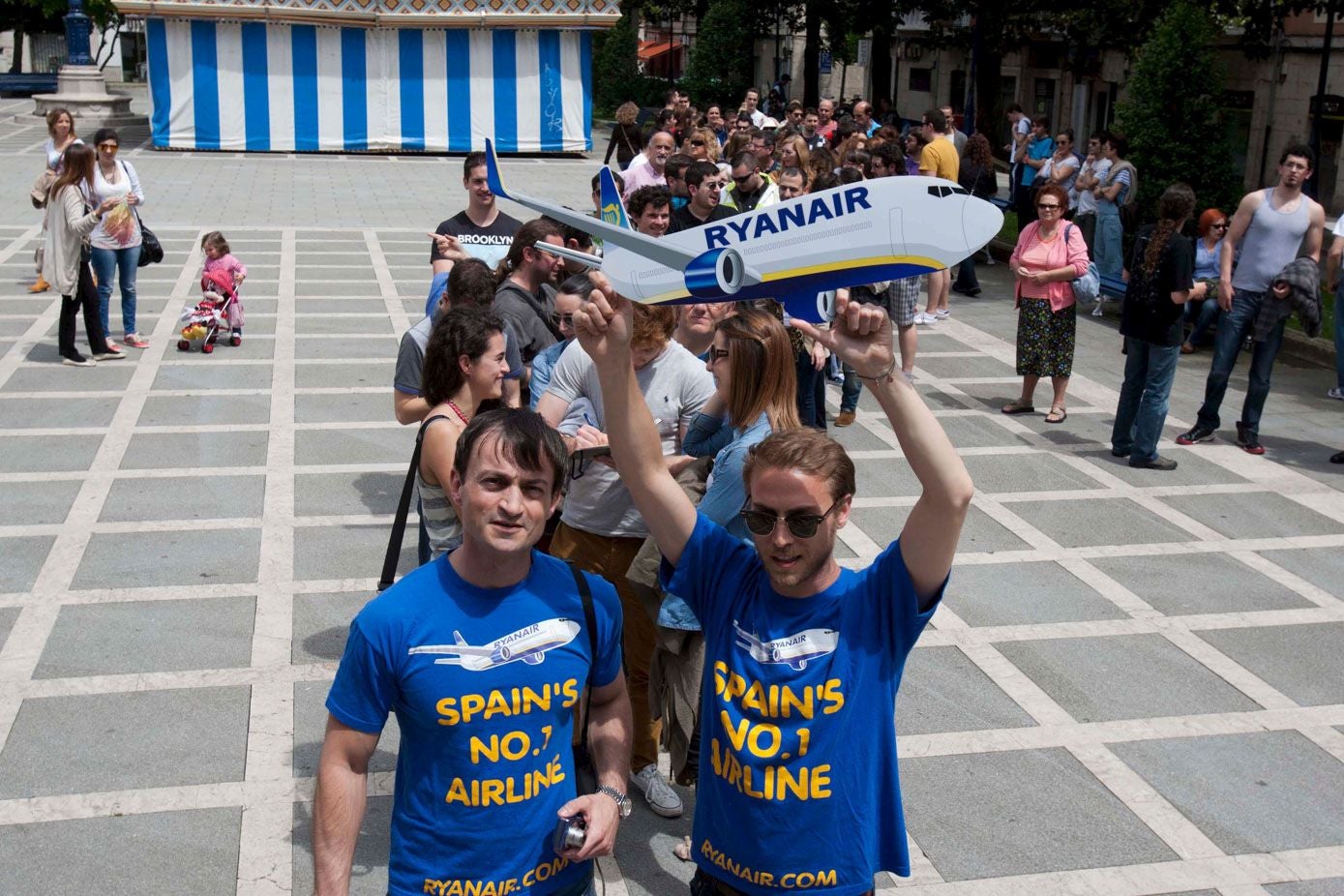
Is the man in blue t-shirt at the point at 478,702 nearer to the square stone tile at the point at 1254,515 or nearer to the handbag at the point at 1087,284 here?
the square stone tile at the point at 1254,515

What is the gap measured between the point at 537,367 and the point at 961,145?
14.4 meters

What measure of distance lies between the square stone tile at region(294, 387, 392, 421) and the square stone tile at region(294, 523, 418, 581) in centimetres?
252

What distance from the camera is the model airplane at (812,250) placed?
3570 millimetres

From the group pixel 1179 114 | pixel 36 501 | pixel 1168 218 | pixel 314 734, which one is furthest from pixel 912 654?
pixel 1179 114

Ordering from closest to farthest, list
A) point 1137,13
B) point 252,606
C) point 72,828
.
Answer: point 72,828 < point 252,606 < point 1137,13

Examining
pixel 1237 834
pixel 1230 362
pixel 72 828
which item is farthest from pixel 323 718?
pixel 1230 362

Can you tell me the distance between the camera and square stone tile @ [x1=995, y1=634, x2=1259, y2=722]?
6352mm

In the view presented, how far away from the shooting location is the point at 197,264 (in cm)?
1697

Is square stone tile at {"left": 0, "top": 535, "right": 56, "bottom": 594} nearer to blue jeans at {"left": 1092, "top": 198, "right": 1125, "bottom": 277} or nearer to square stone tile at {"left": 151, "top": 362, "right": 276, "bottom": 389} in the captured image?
square stone tile at {"left": 151, "top": 362, "right": 276, "bottom": 389}

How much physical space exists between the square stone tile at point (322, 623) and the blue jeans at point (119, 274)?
6149 mm

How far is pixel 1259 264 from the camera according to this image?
405 inches

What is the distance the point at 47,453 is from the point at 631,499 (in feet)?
19.3

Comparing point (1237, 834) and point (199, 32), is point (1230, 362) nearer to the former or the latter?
point (1237, 834)

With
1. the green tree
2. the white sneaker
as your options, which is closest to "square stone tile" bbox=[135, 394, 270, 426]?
the white sneaker
